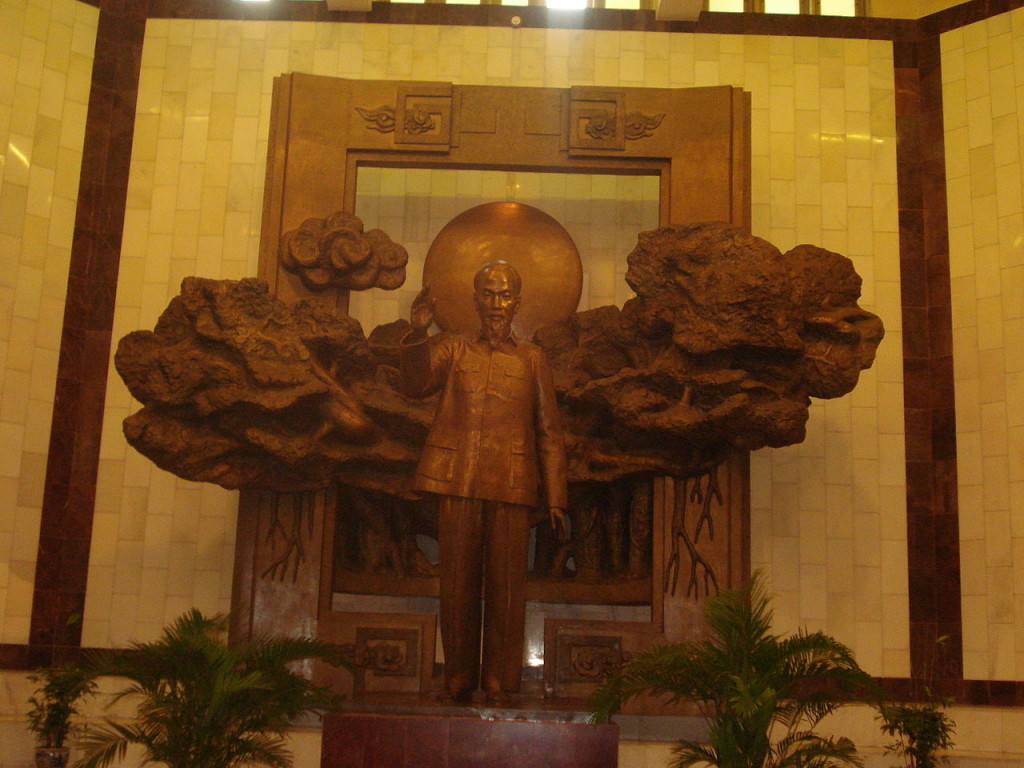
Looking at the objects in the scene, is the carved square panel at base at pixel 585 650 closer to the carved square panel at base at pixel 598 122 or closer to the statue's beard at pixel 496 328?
the statue's beard at pixel 496 328

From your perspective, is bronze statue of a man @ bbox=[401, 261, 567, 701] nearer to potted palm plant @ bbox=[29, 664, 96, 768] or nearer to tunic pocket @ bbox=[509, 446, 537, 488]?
tunic pocket @ bbox=[509, 446, 537, 488]

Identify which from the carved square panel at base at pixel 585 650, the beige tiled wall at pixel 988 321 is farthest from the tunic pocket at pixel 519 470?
the beige tiled wall at pixel 988 321

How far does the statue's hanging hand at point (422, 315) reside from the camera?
27.7 ft

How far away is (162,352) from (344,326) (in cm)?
134

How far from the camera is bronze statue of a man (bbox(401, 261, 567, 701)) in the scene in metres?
8.44

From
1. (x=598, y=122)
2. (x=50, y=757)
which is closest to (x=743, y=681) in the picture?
(x=50, y=757)

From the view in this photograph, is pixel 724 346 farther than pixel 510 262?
No

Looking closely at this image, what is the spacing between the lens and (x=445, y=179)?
11.9m

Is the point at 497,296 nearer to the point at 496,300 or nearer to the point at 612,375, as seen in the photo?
the point at 496,300

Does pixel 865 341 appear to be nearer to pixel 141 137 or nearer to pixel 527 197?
pixel 527 197

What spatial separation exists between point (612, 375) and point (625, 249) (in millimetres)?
2391

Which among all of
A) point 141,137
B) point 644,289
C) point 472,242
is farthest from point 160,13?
point 644,289

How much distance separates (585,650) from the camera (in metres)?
9.54

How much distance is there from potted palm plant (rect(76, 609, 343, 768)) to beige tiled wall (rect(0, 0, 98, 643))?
370 centimetres
